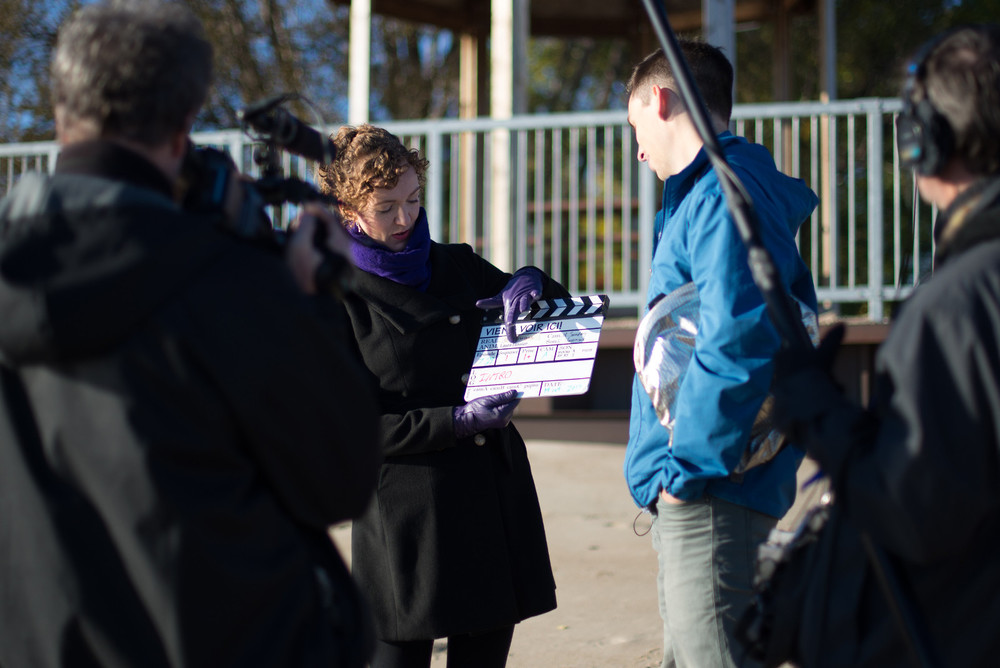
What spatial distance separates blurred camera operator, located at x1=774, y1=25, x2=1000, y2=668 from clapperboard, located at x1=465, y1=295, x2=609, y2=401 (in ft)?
4.23

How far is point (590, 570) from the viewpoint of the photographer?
618 cm

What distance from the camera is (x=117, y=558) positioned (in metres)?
1.68

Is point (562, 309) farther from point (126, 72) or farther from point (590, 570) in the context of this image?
point (590, 570)

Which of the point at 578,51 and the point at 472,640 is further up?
the point at 578,51

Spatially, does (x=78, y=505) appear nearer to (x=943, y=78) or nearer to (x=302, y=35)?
(x=943, y=78)

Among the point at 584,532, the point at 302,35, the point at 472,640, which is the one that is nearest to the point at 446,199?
the point at 302,35

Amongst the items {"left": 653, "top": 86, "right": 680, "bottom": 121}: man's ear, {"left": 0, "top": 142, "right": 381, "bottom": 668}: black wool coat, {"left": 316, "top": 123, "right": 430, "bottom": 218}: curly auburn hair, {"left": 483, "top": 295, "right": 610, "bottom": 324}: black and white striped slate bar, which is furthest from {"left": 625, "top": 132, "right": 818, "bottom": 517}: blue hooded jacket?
{"left": 0, "top": 142, "right": 381, "bottom": 668}: black wool coat

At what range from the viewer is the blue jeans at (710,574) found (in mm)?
2662

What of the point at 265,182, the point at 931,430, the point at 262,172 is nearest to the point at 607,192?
the point at 262,172

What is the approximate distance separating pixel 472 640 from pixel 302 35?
19196 mm

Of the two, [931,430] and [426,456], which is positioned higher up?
[931,430]

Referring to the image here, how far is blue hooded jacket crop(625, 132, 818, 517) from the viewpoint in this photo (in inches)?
102

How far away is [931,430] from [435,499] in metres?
1.81

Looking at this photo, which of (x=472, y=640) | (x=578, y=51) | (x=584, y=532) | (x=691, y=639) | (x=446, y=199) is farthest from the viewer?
(x=578, y=51)
